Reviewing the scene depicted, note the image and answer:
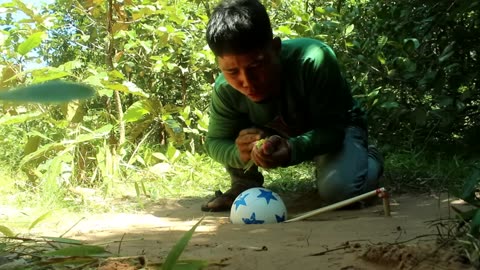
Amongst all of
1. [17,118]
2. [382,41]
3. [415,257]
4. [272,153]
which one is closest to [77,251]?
[415,257]

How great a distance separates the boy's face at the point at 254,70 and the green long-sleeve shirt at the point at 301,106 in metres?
0.17

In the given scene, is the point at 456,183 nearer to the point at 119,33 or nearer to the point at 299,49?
the point at 299,49

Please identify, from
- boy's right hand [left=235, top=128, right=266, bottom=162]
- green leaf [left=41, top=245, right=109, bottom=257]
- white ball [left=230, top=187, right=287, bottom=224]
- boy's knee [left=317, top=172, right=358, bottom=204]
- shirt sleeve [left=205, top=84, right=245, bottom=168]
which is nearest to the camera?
green leaf [left=41, top=245, right=109, bottom=257]

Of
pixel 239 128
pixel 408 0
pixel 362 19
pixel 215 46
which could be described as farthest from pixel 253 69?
pixel 362 19

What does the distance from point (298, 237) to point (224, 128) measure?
1343 mm

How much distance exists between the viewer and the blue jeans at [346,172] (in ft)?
9.30

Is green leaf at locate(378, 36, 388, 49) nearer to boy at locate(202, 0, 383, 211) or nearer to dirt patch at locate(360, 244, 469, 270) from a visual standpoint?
boy at locate(202, 0, 383, 211)

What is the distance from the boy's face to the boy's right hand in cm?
16

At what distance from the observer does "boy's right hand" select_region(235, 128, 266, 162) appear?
8.70 feet

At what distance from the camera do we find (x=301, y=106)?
2.86 m

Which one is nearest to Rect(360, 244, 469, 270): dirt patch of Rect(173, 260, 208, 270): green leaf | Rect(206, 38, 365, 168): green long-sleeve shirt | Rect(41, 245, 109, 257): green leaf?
Rect(173, 260, 208, 270): green leaf

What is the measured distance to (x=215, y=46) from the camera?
2.52m

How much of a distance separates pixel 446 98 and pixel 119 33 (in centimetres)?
267

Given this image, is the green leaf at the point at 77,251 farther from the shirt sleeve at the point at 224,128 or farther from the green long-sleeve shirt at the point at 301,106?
the shirt sleeve at the point at 224,128
